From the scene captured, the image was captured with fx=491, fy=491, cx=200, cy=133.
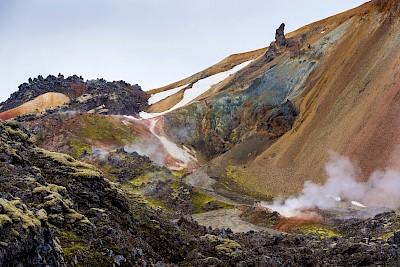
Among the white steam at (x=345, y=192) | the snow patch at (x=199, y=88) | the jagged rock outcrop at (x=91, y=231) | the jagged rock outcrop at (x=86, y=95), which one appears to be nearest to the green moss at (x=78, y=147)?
the white steam at (x=345, y=192)

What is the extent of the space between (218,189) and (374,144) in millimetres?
24855

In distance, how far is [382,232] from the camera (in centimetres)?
4547

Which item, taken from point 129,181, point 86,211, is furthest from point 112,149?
point 86,211

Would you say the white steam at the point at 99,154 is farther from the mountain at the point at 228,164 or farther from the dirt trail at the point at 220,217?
the dirt trail at the point at 220,217

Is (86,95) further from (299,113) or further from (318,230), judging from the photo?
(318,230)

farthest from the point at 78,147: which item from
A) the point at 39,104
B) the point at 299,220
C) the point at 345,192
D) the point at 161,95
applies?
the point at 161,95

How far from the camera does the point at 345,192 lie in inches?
2581

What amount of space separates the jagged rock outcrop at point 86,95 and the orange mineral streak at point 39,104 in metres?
1.23

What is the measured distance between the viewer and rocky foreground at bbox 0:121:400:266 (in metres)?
17.4

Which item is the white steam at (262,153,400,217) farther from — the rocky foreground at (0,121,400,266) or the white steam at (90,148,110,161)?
the white steam at (90,148,110,161)

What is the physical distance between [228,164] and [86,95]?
58.1 m

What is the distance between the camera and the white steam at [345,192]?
6100 cm

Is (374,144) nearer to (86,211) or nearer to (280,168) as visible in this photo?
(280,168)

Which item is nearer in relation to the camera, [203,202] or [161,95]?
[203,202]
